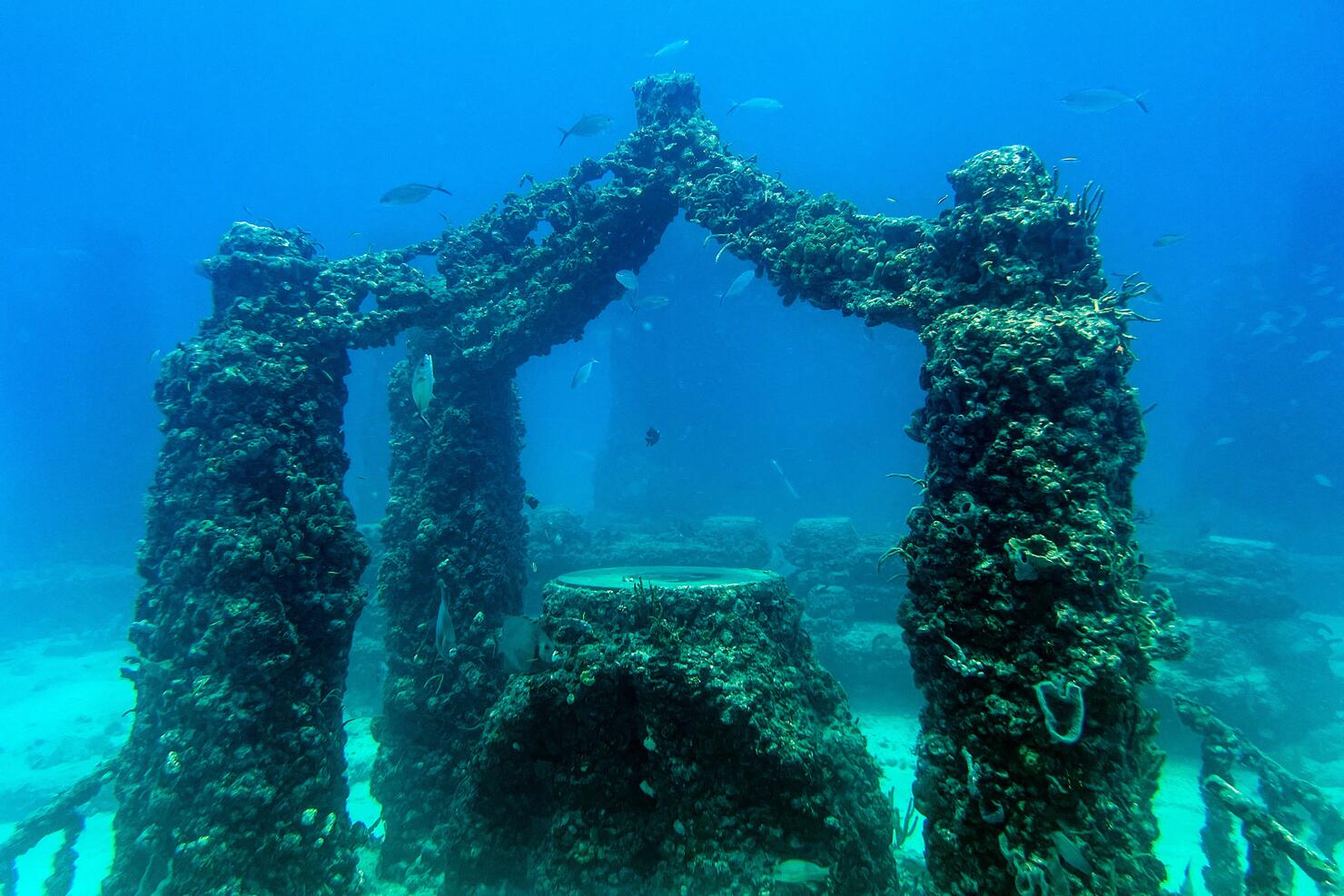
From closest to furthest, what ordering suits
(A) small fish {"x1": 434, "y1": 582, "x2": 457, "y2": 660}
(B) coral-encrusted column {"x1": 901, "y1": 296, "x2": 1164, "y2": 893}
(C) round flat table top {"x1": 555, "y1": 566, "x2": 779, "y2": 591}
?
(B) coral-encrusted column {"x1": 901, "y1": 296, "x2": 1164, "y2": 893} → (C) round flat table top {"x1": 555, "y1": 566, "x2": 779, "y2": 591} → (A) small fish {"x1": 434, "y1": 582, "x2": 457, "y2": 660}

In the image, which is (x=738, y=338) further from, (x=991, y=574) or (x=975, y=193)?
(x=991, y=574)

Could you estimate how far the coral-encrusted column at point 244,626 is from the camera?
4965 mm

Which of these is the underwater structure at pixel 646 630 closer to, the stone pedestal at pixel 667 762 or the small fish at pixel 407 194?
the stone pedestal at pixel 667 762

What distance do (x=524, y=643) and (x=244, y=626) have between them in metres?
2.52

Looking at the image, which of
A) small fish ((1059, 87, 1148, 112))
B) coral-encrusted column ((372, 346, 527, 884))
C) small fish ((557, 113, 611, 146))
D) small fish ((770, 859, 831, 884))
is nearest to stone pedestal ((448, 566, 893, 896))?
small fish ((770, 859, 831, 884))

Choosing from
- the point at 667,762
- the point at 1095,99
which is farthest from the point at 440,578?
the point at 1095,99

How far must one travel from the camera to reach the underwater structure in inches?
125

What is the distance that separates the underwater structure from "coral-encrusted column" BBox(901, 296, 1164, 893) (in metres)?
0.02

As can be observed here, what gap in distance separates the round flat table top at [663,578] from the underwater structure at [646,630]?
93 millimetres

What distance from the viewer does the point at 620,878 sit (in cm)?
474

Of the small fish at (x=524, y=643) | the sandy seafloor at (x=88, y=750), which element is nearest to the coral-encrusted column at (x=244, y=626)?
the small fish at (x=524, y=643)

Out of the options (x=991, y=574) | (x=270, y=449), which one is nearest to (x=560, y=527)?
(x=270, y=449)

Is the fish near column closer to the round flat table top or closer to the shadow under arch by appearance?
the shadow under arch

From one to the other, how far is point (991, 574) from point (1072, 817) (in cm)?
125
